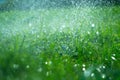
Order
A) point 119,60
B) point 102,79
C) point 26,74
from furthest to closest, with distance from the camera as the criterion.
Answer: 1. point 119,60
2. point 102,79
3. point 26,74

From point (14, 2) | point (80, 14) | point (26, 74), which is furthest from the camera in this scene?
point (14, 2)

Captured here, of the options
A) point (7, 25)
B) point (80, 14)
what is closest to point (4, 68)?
point (7, 25)

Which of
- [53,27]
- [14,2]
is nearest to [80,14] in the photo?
[53,27]

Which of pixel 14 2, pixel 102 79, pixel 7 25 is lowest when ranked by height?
pixel 14 2

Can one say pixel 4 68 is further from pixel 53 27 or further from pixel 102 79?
pixel 53 27

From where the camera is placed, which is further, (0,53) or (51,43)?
(51,43)

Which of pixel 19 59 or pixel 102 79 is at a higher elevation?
pixel 19 59

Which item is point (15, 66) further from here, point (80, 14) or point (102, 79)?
point (80, 14)
